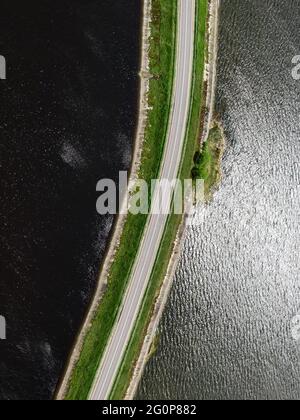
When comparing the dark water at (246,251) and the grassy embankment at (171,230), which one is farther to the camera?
the dark water at (246,251)

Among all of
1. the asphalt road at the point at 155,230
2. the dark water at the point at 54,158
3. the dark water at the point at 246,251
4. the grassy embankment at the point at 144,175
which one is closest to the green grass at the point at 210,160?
the dark water at the point at 246,251

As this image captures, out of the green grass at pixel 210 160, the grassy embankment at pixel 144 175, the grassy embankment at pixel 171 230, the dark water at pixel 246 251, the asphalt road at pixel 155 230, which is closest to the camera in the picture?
the grassy embankment at pixel 144 175

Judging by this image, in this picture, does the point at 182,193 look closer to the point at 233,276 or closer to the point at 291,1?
the point at 233,276

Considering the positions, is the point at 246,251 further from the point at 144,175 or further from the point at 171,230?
the point at 144,175

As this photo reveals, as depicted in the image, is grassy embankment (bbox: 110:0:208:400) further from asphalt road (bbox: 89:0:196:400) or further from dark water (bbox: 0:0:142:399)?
dark water (bbox: 0:0:142:399)

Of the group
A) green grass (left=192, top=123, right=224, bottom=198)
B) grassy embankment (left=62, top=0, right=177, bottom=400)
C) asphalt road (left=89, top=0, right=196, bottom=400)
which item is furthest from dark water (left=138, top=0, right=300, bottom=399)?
grassy embankment (left=62, top=0, right=177, bottom=400)

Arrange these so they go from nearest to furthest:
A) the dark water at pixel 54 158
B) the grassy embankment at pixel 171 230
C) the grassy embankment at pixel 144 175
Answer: the dark water at pixel 54 158 < the grassy embankment at pixel 144 175 < the grassy embankment at pixel 171 230

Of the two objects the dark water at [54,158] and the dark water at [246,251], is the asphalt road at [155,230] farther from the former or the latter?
the dark water at [54,158]
